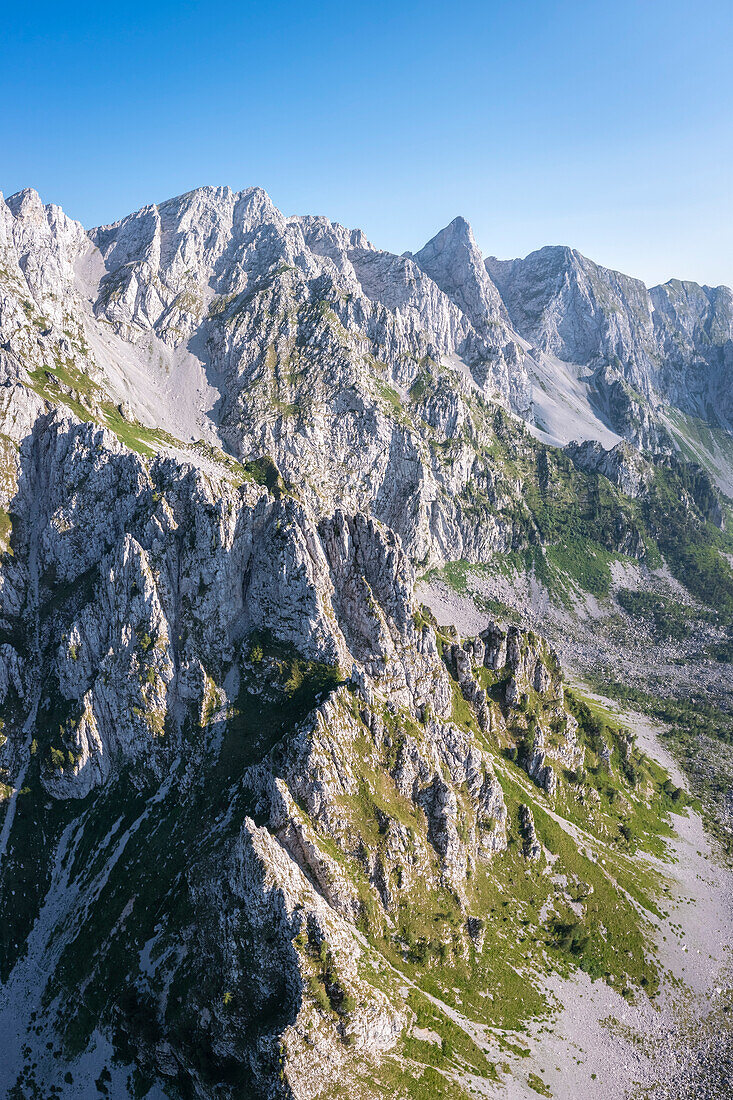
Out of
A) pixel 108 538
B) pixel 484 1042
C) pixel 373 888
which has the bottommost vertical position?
pixel 484 1042

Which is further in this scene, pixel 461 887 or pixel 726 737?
pixel 726 737

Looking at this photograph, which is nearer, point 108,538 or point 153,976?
point 153,976

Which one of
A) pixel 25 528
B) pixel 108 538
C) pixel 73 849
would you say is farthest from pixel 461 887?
pixel 25 528

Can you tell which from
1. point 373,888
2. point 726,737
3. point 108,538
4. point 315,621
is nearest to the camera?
point 373,888

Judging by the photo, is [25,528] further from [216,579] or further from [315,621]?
[315,621]

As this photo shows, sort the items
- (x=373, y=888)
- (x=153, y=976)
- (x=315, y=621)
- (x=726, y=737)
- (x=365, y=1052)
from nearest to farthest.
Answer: (x=365, y=1052), (x=153, y=976), (x=373, y=888), (x=315, y=621), (x=726, y=737)

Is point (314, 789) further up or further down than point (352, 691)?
further down

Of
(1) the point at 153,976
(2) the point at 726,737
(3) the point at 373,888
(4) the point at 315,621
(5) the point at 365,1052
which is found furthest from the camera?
(2) the point at 726,737

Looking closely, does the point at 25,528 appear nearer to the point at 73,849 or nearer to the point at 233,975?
the point at 73,849

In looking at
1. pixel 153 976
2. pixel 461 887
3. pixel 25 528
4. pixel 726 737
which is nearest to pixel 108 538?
pixel 25 528
